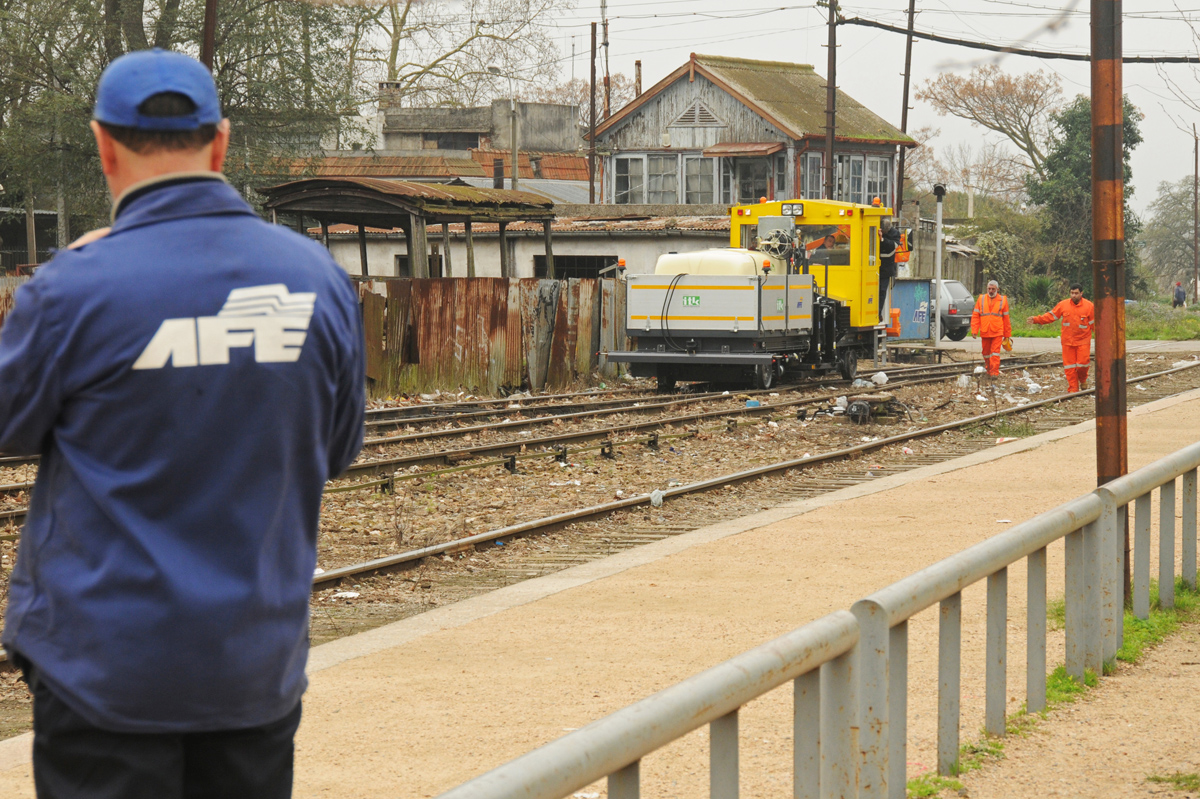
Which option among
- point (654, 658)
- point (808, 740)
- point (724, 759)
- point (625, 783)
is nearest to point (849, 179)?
point (654, 658)

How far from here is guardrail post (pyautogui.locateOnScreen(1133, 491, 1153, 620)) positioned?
22.4 ft

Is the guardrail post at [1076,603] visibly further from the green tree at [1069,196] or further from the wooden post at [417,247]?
the green tree at [1069,196]

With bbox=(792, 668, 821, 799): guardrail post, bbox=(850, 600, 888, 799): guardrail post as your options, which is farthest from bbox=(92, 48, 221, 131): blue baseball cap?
bbox=(850, 600, 888, 799): guardrail post

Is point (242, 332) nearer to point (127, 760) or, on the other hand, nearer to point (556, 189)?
point (127, 760)

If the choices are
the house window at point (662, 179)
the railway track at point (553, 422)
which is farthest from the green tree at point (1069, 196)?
the railway track at point (553, 422)

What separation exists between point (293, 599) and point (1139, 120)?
63.0 m

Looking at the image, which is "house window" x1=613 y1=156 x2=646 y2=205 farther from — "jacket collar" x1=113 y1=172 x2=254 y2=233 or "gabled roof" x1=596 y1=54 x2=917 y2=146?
"jacket collar" x1=113 y1=172 x2=254 y2=233

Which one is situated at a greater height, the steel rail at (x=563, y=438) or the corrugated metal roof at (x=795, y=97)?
the corrugated metal roof at (x=795, y=97)

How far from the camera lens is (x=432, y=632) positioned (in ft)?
25.1

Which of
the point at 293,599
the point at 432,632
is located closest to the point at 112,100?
the point at 293,599

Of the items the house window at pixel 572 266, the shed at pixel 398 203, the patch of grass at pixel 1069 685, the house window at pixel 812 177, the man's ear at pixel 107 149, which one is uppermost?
the house window at pixel 812 177

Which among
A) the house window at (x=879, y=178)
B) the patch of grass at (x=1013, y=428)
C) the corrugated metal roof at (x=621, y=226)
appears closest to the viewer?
the patch of grass at (x=1013, y=428)

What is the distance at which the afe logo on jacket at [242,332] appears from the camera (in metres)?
2.27

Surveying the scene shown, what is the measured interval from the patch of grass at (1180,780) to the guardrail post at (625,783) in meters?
2.83
